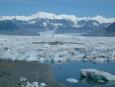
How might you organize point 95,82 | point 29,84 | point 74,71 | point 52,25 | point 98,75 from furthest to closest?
1. point 52,25
2. point 74,71
3. point 98,75
4. point 95,82
5. point 29,84

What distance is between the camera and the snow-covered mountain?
119m

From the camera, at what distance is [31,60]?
29.6 metres

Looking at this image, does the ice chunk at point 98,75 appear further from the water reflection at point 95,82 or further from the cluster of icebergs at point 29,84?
the cluster of icebergs at point 29,84

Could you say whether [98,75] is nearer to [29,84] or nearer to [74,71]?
[74,71]

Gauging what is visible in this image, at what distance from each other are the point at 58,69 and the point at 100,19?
150 m

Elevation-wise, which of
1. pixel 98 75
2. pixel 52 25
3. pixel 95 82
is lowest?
pixel 95 82

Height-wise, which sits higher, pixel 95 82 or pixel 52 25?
pixel 52 25

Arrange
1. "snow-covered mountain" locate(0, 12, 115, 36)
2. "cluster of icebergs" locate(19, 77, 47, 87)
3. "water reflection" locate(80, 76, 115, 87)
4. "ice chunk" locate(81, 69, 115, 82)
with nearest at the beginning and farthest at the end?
"cluster of icebergs" locate(19, 77, 47, 87), "water reflection" locate(80, 76, 115, 87), "ice chunk" locate(81, 69, 115, 82), "snow-covered mountain" locate(0, 12, 115, 36)

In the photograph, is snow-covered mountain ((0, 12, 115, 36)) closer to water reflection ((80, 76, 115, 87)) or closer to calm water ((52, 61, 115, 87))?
calm water ((52, 61, 115, 87))

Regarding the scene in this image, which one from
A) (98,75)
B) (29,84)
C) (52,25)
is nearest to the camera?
(29,84)

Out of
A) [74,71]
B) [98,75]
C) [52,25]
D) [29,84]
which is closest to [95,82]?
[98,75]

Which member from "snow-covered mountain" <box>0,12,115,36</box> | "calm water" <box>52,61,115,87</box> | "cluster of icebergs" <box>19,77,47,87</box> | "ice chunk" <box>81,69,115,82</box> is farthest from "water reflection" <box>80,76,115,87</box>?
"snow-covered mountain" <box>0,12,115,36</box>

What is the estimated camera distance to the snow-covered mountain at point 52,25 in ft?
390

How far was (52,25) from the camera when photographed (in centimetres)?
16150
